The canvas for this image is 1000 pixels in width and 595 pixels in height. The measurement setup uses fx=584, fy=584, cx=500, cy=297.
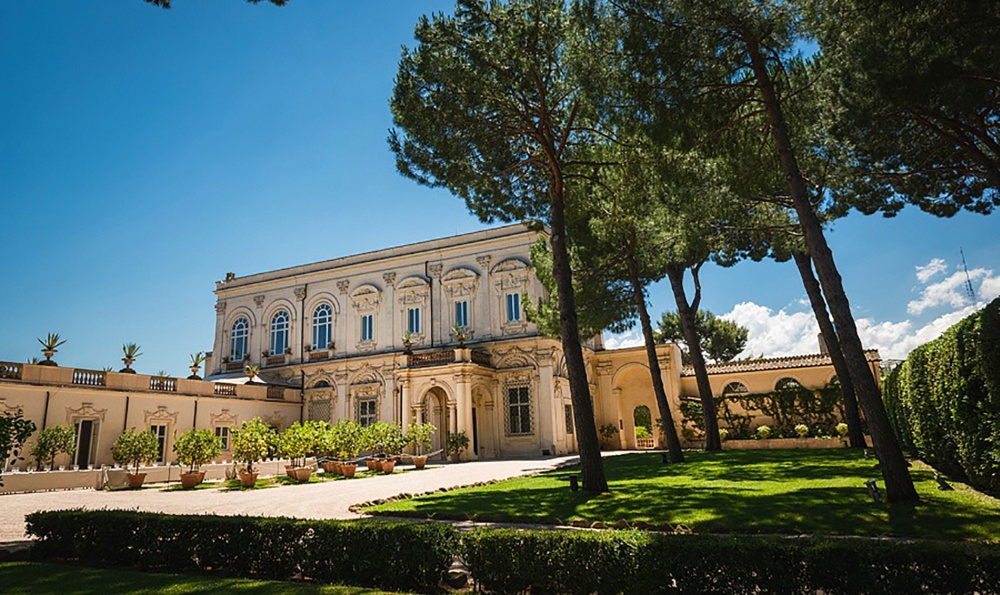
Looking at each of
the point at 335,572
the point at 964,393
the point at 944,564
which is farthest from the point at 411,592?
the point at 964,393

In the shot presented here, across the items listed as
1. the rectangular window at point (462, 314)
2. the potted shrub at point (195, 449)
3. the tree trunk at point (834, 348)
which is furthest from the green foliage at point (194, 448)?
the tree trunk at point (834, 348)

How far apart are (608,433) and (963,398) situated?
2357 centimetres

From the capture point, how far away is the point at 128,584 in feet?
18.7

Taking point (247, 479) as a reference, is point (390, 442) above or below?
above

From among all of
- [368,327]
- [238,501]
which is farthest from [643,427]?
[238,501]

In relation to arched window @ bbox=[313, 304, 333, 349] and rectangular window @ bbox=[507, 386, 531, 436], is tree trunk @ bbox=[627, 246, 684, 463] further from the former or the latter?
arched window @ bbox=[313, 304, 333, 349]

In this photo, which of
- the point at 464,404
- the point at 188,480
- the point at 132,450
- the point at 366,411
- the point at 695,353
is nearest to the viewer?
the point at 188,480

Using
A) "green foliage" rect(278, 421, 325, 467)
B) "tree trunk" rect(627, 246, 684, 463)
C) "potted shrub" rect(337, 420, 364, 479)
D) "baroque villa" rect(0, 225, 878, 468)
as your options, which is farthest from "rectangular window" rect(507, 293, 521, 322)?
"green foliage" rect(278, 421, 325, 467)

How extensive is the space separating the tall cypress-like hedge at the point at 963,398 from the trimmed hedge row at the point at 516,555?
4.27m

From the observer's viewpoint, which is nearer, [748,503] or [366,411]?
[748,503]

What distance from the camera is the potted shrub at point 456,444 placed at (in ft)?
88.8

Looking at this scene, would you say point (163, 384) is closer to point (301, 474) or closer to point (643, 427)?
point (301, 474)

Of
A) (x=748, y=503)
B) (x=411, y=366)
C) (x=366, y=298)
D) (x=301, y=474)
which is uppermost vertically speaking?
(x=366, y=298)

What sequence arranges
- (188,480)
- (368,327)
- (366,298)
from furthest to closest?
(366,298) < (368,327) < (188,480)
